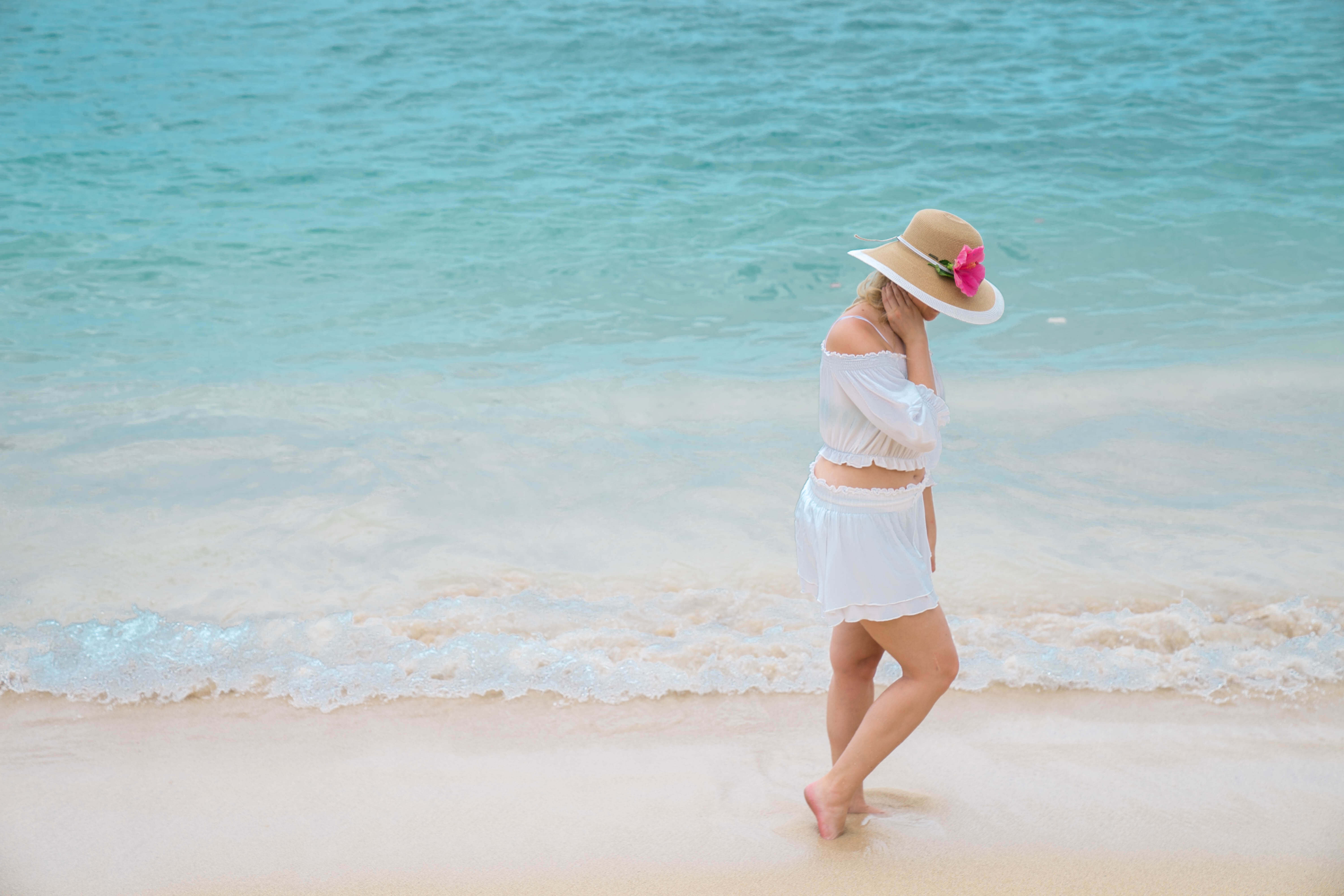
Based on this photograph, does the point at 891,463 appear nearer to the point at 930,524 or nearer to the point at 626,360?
the point at 930,524

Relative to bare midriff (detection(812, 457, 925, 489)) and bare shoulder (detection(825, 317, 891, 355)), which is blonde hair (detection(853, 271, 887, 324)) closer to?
bare shoulder (detection(825, 317, 891, 355))

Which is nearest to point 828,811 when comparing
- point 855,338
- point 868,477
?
point 868,477

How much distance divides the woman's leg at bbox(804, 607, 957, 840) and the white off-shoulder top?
1.36ft

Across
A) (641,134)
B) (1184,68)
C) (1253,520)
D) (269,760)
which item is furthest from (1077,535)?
(1184,68)

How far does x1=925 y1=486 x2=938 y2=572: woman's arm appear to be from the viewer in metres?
2.70

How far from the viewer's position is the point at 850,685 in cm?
277

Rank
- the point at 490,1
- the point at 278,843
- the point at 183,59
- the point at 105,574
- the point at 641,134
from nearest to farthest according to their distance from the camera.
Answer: the point at 278,843 < the point at 105,574 < the point at 641,134 < the point at 183,59 < the point at 490,1

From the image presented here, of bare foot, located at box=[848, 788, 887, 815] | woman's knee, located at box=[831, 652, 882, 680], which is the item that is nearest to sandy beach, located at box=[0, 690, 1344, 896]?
bare foot, located at box=[848, 788, 887, 815]

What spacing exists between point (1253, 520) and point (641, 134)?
10.2m

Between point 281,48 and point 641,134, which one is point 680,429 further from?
point 281,48

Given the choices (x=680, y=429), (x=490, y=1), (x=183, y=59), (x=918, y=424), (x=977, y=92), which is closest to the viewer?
(x=918, y=424)

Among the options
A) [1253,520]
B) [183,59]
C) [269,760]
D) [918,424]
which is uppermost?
[183,59]

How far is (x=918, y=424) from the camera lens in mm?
2338

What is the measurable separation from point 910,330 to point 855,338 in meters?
0.15
